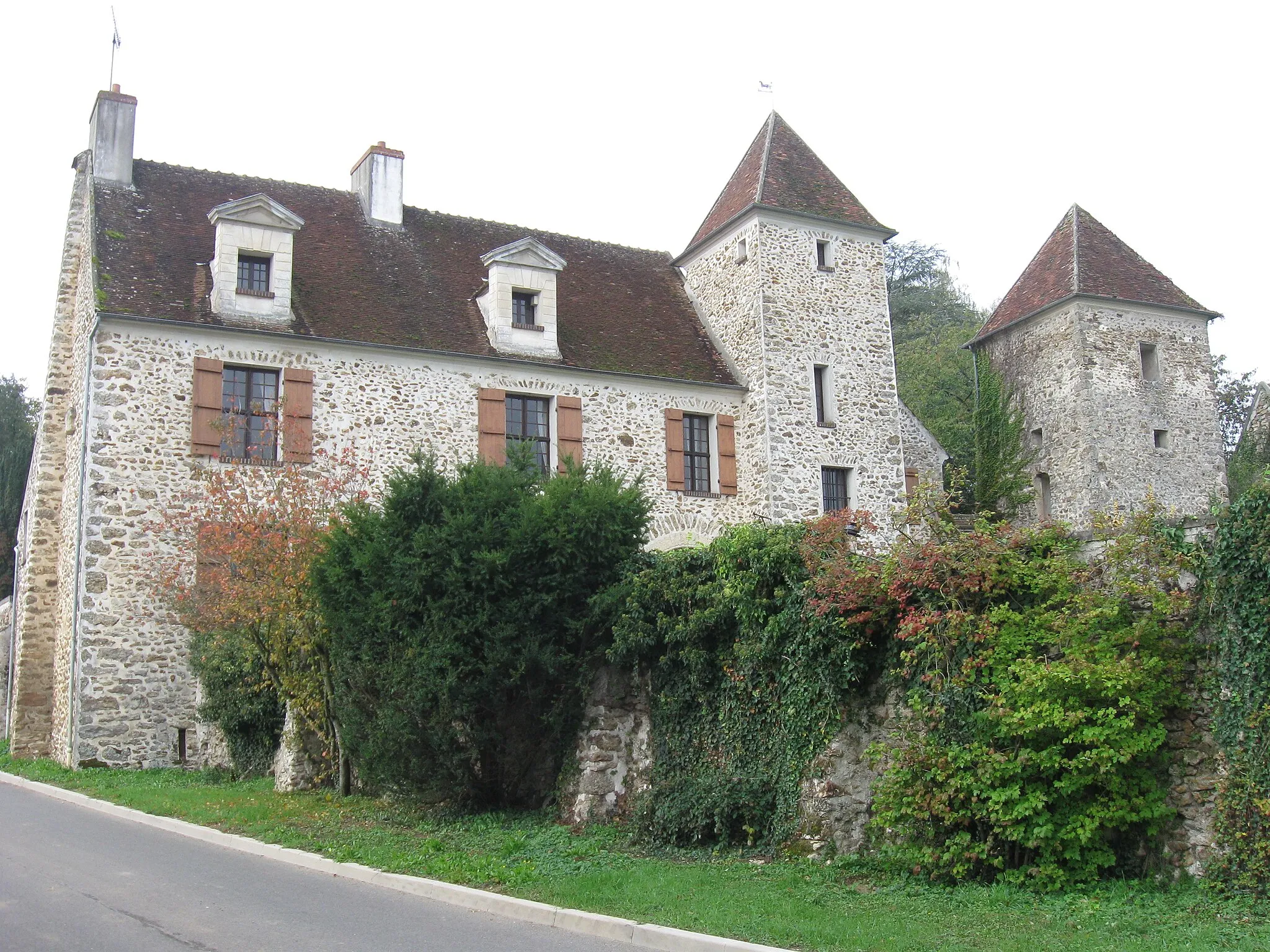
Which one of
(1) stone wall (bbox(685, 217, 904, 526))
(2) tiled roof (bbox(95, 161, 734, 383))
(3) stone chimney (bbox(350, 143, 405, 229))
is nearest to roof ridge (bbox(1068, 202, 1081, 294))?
(1) stone wall (bbox(685, 217, 904, 526))

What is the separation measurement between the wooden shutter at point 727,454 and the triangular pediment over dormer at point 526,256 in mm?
4356

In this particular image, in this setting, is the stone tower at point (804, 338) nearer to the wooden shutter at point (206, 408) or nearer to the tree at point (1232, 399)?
the wooden shutter at point (206, 408)

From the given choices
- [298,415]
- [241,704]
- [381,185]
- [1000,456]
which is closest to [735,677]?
[241,704]

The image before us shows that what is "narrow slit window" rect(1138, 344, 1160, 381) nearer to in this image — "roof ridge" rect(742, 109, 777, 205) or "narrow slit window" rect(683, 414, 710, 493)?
"roof ridge" rect(742, 109, 777, 205)

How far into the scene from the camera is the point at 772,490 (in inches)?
869

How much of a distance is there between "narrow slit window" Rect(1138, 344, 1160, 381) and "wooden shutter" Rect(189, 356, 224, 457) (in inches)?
805

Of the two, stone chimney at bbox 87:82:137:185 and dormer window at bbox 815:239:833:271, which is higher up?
stone chimney at bbox 87:82:137:185

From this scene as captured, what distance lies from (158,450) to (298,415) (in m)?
2.24

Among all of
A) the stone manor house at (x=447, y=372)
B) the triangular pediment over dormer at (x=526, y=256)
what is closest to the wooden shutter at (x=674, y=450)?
the stone manor house at (x=447, y=372)

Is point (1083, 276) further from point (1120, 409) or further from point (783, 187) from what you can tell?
point (783, 187)

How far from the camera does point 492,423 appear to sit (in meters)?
20.9

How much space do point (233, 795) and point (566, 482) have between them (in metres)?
5.53

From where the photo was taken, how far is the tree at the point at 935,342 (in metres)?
34.8

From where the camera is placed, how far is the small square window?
72.1ft
